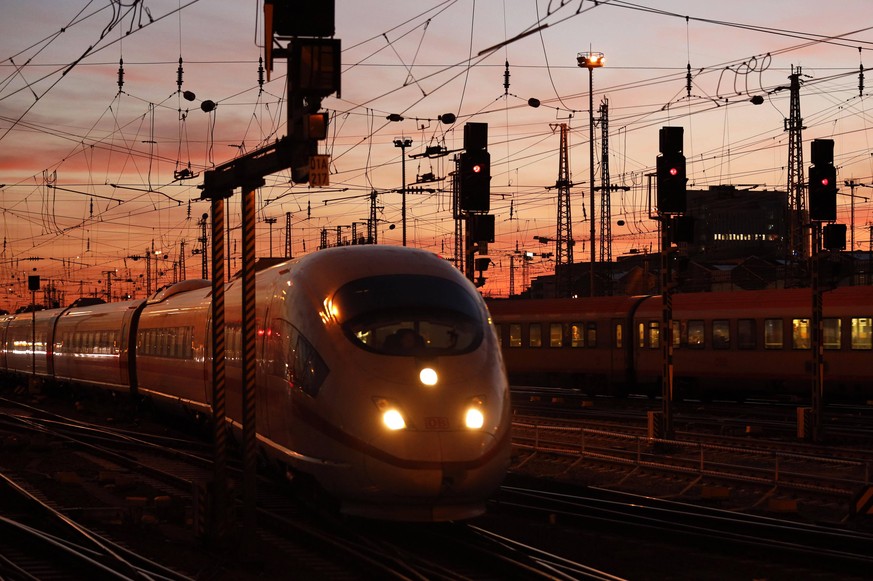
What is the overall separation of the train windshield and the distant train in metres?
16.1

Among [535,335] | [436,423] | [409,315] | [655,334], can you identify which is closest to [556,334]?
[535,335]

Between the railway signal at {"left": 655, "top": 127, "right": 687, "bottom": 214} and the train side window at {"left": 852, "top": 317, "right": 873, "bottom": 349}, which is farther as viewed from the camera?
the train side window at {"left": 852, "top": 317, "right": 873, "bottom": 349}

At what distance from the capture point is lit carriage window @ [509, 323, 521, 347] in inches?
1736

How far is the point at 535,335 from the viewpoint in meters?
43.2

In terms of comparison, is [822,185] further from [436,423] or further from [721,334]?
[436,423]

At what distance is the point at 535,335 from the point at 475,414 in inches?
1197

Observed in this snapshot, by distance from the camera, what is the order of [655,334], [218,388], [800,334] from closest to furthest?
[218,388] → [800,334] → [655,334]

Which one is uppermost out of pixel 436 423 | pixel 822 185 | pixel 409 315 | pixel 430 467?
pixel 822 185

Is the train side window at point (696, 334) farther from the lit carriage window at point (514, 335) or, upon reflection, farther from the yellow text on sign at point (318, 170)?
the yellow text on sign at point (318, 170)

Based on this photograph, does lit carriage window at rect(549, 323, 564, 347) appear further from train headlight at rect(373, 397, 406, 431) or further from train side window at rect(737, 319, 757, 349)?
train headlight at rect(373, 397, 406, 431)

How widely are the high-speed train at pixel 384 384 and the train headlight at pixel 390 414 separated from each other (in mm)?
12

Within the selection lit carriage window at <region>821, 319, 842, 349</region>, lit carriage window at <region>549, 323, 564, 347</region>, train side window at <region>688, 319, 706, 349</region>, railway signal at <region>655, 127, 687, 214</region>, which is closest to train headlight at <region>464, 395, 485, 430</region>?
railway signal at <region>655, 127, 687, 214</region>

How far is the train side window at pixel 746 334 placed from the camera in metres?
34.8

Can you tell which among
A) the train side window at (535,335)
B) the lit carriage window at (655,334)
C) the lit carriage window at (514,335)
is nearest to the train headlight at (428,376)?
the lit carriage window at (655,334)
